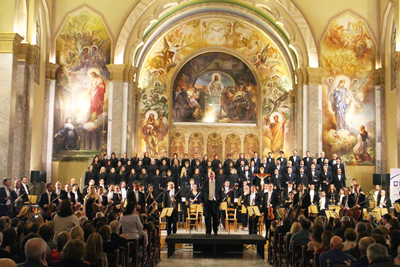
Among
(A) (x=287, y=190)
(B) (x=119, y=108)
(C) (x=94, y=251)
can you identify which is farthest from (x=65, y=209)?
(B) (x=119, y=108)

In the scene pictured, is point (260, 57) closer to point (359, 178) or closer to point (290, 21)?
point (290, 21)

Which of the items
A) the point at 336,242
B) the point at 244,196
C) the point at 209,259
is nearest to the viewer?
the point at 336,242

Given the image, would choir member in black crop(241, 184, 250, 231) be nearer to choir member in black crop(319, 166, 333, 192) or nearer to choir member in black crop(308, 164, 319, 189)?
choir member in black crop(308, 164, 319, 189)

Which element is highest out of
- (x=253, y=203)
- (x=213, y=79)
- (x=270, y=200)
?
(x=213, y=79)

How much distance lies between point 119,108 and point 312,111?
27.4 ft

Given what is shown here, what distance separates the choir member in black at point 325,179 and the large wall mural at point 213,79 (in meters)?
7.15

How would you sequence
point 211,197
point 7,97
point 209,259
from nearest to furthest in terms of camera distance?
point 209,259
point 211,197
point 7,97

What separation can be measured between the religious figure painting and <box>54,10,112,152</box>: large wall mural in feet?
17.5

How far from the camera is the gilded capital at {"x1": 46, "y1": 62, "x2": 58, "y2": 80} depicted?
21297 mm

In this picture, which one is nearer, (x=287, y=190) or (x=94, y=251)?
(x=94, y=251)

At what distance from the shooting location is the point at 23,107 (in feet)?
57.3

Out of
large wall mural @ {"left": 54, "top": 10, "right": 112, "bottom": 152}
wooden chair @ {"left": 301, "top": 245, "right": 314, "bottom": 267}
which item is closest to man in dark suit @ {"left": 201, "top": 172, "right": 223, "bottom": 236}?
wooden chair @ {"left": 301, "top": 245, "right": 314, "bottom": 267}

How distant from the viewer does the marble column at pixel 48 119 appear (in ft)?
69.7

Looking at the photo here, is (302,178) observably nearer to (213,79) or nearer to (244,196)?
(244,196)
